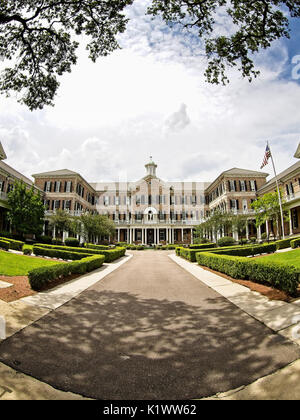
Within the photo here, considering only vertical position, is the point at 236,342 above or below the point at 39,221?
below

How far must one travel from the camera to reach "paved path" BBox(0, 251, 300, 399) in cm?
295

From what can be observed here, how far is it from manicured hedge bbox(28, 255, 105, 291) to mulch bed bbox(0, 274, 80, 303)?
0.21 meters

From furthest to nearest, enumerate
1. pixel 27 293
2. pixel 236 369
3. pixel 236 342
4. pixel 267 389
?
pixel 27 293 < pixel 236 342 < pixel 236 369 < pixel 267 389

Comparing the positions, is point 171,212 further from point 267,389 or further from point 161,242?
point 267,389

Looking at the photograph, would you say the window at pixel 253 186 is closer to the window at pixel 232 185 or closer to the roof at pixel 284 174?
the roof at pixel 284 174

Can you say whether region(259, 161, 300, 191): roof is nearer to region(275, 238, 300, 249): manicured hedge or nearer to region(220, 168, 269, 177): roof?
region(220, 168, 269, 177): roof

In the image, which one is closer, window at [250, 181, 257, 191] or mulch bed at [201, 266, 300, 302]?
mulch bed at [201, 266, 300, 302]

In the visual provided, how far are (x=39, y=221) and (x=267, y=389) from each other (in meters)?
29.4

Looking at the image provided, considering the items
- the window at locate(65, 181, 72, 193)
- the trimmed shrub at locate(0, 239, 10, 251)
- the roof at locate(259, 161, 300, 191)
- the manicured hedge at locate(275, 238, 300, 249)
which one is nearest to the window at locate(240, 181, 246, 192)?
the roof at locate(259, 161, 300, 191)

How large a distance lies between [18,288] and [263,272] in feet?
29.3

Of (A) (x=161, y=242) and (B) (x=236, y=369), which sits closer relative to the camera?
(B) (x=236, y=369)

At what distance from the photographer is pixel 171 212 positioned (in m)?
51.1
